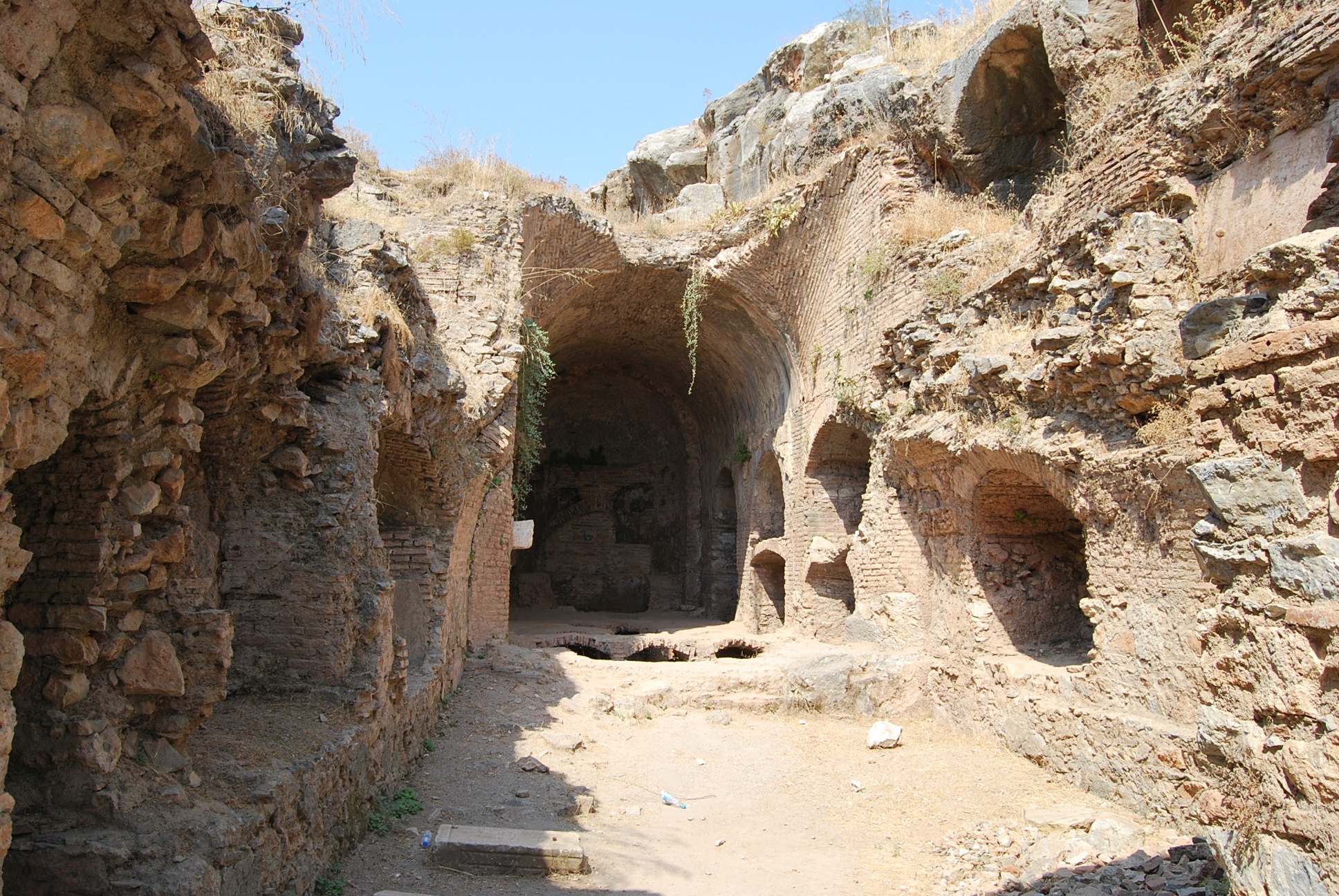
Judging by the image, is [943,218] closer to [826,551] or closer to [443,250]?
[826,551]

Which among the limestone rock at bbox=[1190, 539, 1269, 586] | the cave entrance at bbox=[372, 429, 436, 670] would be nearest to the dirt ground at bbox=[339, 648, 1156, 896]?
the cave entrance at bbox=[372, 429, 436, 670]

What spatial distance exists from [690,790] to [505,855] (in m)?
2.38

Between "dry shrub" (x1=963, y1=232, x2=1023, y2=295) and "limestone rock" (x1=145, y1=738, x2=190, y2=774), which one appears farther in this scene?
"dry shrub" (x1=963, y1=232, x2=1023, y2=295)

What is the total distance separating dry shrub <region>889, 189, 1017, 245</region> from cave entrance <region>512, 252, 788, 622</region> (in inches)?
158

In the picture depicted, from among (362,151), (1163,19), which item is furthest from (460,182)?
(1163,19)

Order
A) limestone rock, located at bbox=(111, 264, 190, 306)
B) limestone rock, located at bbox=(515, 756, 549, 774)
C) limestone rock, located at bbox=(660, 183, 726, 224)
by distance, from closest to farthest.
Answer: limestone rock, located at bbox=(111, 264, 190, 306) < limestone rock, located at bbox=(515, 756, 549, 774) < limestone rock, located at bbox=(660, 183, 726, 224)

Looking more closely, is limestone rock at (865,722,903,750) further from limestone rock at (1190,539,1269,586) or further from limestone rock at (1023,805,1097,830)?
limestone rock at (1190,539,1269,586)

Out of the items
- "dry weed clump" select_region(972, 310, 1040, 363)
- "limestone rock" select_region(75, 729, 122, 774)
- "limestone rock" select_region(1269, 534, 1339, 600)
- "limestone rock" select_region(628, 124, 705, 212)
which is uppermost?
"limestone rock" select_region(628, 124, 705, 212)

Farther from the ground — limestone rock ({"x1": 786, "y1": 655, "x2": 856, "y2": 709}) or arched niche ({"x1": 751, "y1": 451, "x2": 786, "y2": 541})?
arched niche ({"x1": 751, "y1": 451, "x2": 786, "y2": 541})

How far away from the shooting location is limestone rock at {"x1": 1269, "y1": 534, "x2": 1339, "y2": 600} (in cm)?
361

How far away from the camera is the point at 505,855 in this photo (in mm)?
5043

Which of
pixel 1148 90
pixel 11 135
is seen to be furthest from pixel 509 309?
pixel 11 135

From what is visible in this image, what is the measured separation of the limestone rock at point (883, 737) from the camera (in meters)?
8.41

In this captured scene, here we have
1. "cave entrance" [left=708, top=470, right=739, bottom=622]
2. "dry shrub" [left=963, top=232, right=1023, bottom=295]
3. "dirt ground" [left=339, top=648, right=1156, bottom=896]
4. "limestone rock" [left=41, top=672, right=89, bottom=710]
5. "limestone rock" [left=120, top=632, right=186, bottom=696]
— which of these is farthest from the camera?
"cave entrance" [left=708, top=470, right=739, bottom=622]
